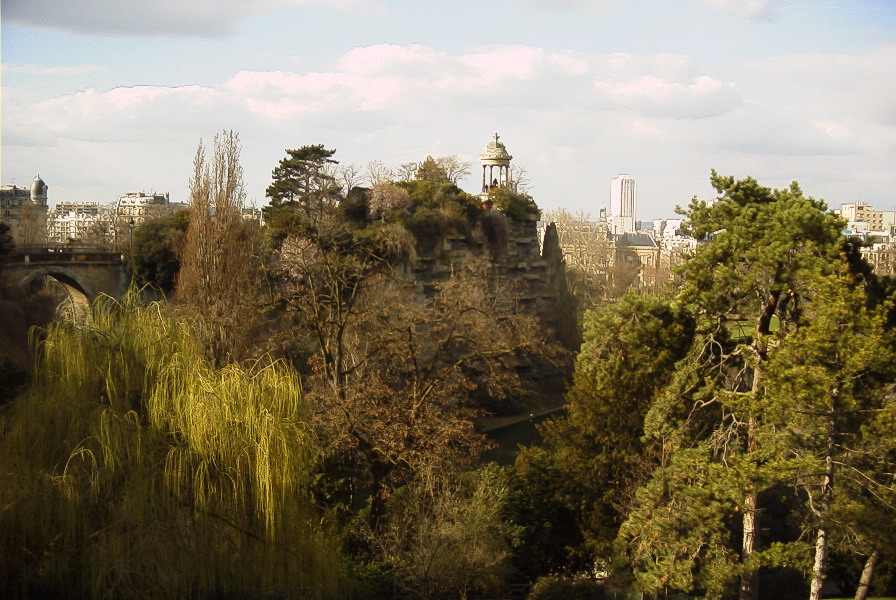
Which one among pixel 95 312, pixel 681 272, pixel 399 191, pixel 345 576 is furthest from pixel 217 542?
pixel 399 191

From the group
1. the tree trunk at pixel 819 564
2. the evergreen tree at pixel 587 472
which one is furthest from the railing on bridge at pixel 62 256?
the tree trunk at pixel 819 564

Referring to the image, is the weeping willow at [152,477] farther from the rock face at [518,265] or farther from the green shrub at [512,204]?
the green shrub at [512,204]

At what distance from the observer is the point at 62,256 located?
99.2 feet

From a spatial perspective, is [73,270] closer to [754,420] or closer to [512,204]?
[512,204]

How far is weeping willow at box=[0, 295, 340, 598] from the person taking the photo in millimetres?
8609

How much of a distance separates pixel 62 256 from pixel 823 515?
86.2 ft

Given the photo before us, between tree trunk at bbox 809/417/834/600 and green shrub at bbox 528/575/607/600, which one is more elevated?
tree trunk at bbox 809/417/834/600

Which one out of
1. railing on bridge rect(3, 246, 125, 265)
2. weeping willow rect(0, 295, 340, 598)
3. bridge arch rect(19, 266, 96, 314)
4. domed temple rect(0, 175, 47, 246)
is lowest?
weeping willow rect(0, 295, 340, 598)

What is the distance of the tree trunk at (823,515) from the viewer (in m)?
10.9

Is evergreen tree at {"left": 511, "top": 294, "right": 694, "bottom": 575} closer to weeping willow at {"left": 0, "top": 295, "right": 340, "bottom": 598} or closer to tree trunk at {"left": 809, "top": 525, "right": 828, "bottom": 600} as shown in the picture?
tree trunk at {"left": 809, "top": 525, "right": 828, "bottom": 600}

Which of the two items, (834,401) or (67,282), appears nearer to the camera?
(834,401)

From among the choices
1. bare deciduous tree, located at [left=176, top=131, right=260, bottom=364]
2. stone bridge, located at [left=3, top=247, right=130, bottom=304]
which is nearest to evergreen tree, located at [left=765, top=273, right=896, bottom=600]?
bare deciduous tree, located at [left=176, top=131, right=260, bottom=364]

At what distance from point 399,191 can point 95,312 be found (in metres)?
23.3

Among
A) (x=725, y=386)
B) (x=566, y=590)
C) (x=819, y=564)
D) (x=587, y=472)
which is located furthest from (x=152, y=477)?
(x=587, y=472)
